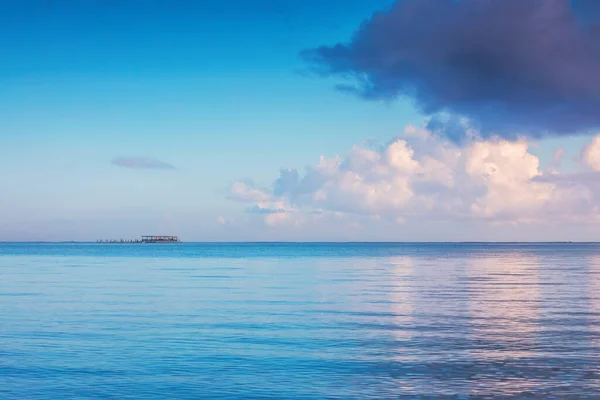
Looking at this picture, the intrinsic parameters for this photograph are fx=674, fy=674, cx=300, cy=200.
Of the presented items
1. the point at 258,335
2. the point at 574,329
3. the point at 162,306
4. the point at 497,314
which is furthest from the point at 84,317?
the point at 574,329

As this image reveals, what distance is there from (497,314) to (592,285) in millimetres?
30821

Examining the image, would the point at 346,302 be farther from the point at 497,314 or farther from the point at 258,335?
the point at 258,335

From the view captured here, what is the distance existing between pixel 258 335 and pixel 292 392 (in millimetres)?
11944

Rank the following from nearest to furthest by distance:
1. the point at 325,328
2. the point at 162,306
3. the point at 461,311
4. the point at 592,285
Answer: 1. the point at 325,328
2. the point at 461,311
3. the point at 162,306
4. the point at 592,285

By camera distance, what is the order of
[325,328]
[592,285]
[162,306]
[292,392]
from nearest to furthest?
[292,392] → [325,328] → [162,306] → [592,285]

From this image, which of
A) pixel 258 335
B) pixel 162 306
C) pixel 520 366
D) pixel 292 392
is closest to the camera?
pixel 292 392

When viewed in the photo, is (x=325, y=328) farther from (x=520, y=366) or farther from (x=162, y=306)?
(x=162, y=306)

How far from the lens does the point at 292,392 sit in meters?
23.9

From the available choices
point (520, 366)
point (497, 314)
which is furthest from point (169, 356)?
point (497, 314)

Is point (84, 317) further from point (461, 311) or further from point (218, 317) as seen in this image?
point (461, 311)

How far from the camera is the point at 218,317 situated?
4353 cm

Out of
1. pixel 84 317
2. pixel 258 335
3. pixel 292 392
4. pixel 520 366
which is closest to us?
pixel 292 392

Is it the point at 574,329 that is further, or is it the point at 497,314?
the point at 497,314

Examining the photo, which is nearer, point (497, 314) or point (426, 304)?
point (497, 314)
